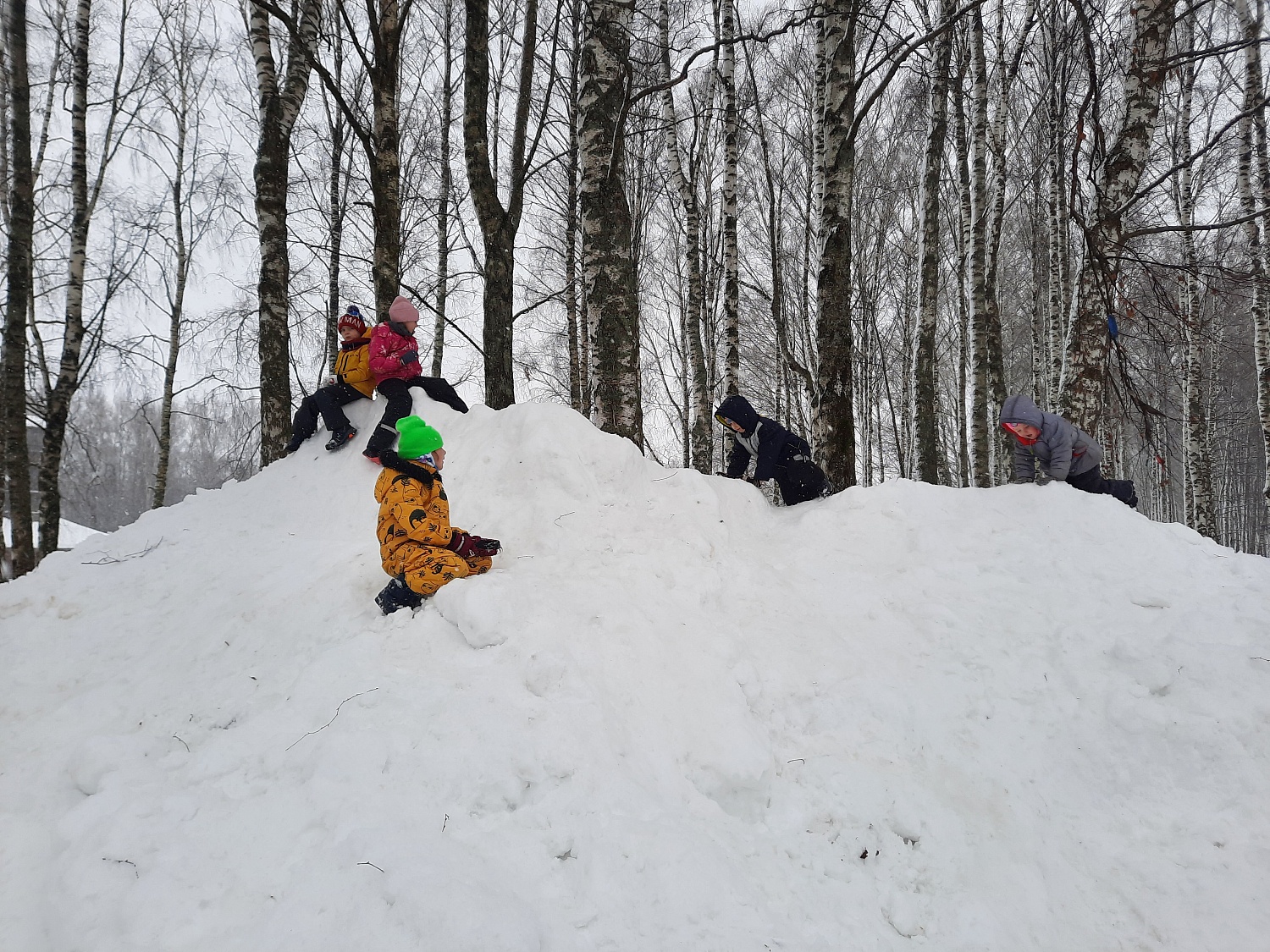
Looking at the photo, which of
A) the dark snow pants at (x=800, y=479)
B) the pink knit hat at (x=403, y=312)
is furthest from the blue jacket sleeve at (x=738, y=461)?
the pink knit hat at (x=403, y=312)

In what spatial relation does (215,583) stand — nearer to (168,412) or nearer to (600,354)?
(600,354)

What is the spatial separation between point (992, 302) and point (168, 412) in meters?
17.5

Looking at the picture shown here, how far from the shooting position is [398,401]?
14.8ft

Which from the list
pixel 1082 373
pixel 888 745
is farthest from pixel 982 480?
pixel 888 745

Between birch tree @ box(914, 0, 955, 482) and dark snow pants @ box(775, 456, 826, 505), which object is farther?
birch tree @ box(914, 0, 955, 482)

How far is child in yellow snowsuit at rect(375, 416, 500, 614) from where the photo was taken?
10.0ft

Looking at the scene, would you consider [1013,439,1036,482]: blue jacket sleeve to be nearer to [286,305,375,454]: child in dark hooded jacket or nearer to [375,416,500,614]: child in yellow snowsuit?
[375,416,500,614]: child in yellow snowsuit

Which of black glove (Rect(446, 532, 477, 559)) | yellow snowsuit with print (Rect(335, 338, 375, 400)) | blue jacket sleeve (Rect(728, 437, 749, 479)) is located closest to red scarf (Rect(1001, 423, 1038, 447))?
blue jacket sleeve (Rect(728, 437, 749, 479))

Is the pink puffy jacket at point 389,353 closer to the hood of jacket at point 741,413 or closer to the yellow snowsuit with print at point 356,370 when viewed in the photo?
the yellow snowsuit with print at point 356,370

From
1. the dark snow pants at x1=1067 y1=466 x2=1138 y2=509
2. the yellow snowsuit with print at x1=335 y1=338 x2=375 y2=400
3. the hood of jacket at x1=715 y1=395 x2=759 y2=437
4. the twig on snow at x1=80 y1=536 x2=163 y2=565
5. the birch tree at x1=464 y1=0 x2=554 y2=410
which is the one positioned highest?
the birch tree at x1=464 y1=0 x2=554 y2=410

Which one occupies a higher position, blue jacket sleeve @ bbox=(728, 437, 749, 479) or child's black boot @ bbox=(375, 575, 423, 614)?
blue jacket sleeve @ bbox=(728, 437, 749, 479)

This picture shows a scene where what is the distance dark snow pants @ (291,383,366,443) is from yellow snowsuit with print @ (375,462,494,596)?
162 centimetres

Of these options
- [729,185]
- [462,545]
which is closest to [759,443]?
[462,545]

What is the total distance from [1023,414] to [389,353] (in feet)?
16.6
